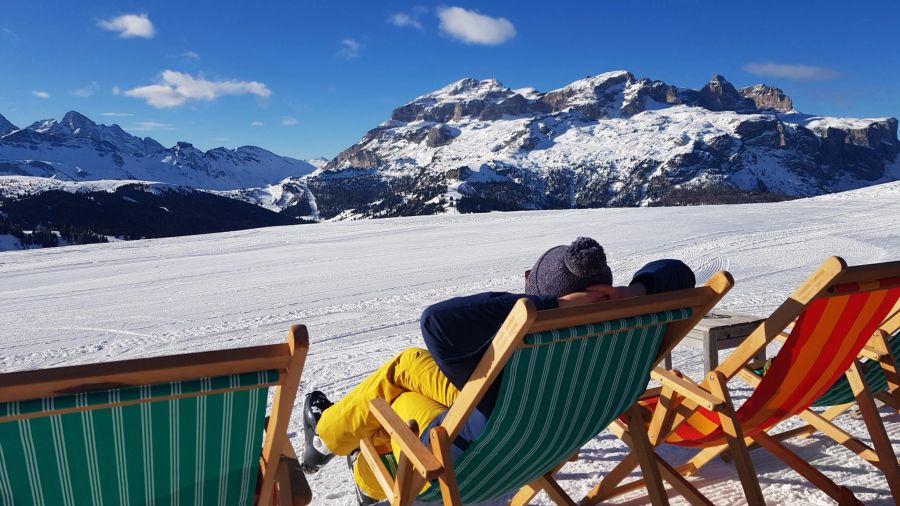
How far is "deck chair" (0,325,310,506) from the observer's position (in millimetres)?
1250

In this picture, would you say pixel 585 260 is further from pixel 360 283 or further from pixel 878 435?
pixel 360 283

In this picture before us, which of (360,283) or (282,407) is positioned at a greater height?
(282,407)

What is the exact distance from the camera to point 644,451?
2.32 meters

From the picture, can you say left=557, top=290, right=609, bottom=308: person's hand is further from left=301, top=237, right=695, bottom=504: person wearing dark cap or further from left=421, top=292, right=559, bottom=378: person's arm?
left=421, top=292, right=559, bottom=378: person's arm

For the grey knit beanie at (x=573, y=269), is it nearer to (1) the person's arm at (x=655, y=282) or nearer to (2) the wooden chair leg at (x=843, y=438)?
(1) the person's arm at (x=655, y=282)

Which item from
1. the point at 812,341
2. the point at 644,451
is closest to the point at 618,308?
the point at 644,451

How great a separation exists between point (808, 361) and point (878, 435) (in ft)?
2.09

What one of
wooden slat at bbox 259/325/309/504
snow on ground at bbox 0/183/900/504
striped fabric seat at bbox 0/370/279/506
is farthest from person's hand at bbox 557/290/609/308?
snow on ground at bbox 0/183/900/504

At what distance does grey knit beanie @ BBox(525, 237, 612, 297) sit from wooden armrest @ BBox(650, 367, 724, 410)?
481 mm

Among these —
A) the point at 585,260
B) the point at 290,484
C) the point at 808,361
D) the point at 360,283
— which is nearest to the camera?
the point at 290,484

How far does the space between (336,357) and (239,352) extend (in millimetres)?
4474

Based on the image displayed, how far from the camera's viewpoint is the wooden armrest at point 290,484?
1.74 m

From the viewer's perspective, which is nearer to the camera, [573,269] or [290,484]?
[290,484]

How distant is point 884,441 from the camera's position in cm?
260
